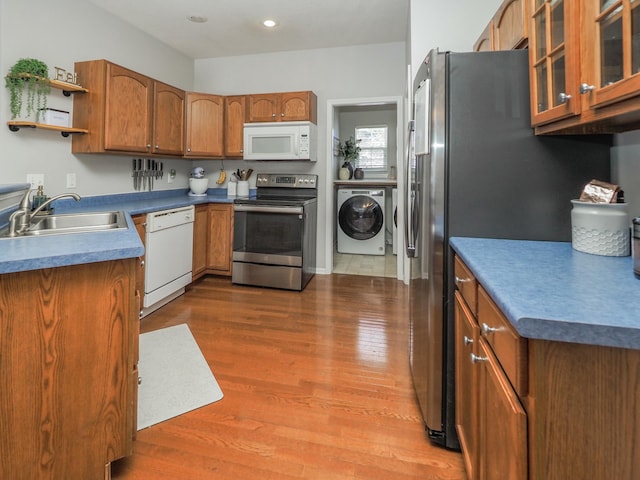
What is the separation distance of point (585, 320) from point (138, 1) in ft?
12.6

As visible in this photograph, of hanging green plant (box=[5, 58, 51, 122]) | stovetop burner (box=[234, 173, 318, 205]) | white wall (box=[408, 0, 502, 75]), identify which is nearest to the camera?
hanging green plant (box=[5, 58, 51, 122])

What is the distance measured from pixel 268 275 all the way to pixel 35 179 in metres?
2.07

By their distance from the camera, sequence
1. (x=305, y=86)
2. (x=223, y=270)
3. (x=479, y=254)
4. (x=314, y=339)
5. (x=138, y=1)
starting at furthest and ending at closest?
(x=305, y=86) < (x=223, y=270) < (x=138, y=1) < (x=314, y=339) < (x=479, y=254)

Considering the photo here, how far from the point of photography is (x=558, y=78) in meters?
1.19

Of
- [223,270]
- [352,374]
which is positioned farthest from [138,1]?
[352,374]

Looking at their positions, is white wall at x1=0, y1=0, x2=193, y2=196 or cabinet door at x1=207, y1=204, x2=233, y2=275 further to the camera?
cabinet door at x1=207, y1=204, x2=233, y2=275

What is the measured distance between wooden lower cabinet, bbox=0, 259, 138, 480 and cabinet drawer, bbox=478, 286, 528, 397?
4.00 ft

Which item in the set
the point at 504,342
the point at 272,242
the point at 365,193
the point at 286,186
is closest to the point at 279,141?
the point at 286,186

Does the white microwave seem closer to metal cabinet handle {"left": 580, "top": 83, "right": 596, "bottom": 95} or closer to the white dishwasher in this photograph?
the white dishwasher

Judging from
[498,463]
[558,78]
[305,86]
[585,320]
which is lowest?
[498,463]

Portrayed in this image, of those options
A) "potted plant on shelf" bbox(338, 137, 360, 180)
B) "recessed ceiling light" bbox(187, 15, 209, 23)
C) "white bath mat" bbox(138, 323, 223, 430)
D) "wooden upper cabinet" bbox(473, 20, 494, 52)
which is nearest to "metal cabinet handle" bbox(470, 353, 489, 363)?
"white bath mat" bbox(138, 323, 223, 430)

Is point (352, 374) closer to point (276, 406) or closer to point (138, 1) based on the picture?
point (276, 406)

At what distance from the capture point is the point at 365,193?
5.11 meters

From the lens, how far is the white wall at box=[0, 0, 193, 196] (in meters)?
2.33
